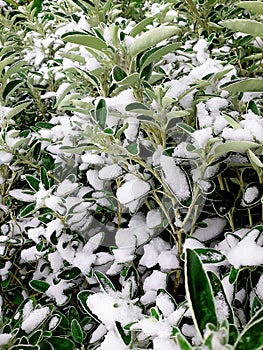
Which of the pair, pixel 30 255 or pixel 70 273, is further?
pixel 30 255

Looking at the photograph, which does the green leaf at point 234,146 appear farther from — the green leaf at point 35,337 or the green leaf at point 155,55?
the green leaf at point 35,337

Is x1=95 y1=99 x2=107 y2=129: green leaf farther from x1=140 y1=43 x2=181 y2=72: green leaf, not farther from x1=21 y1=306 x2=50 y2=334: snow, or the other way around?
x1=21 y1=306 x2=50 y2=334: snow

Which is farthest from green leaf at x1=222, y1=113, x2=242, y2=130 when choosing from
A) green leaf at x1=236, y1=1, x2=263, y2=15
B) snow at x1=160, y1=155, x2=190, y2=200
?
green leaf at x1=236, y1=1, x2=263, y2=15

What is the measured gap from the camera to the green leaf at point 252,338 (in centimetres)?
54

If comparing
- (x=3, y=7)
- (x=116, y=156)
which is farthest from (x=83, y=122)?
(x=3, y=7)

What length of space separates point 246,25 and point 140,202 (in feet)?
1.78

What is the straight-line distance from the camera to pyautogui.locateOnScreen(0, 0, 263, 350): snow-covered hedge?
0.89 metres

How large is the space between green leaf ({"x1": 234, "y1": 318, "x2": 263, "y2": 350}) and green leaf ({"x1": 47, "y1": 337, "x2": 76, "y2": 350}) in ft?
1.91

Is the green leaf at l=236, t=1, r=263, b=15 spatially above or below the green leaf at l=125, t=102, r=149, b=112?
above

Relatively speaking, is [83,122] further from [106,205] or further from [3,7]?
[3,7]

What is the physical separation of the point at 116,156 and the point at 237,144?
0.34 meters

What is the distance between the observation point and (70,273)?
1.20 metres

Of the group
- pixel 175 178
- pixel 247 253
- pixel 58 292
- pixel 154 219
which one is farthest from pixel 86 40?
pixel 58 292

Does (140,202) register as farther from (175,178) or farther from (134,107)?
(134,107)
